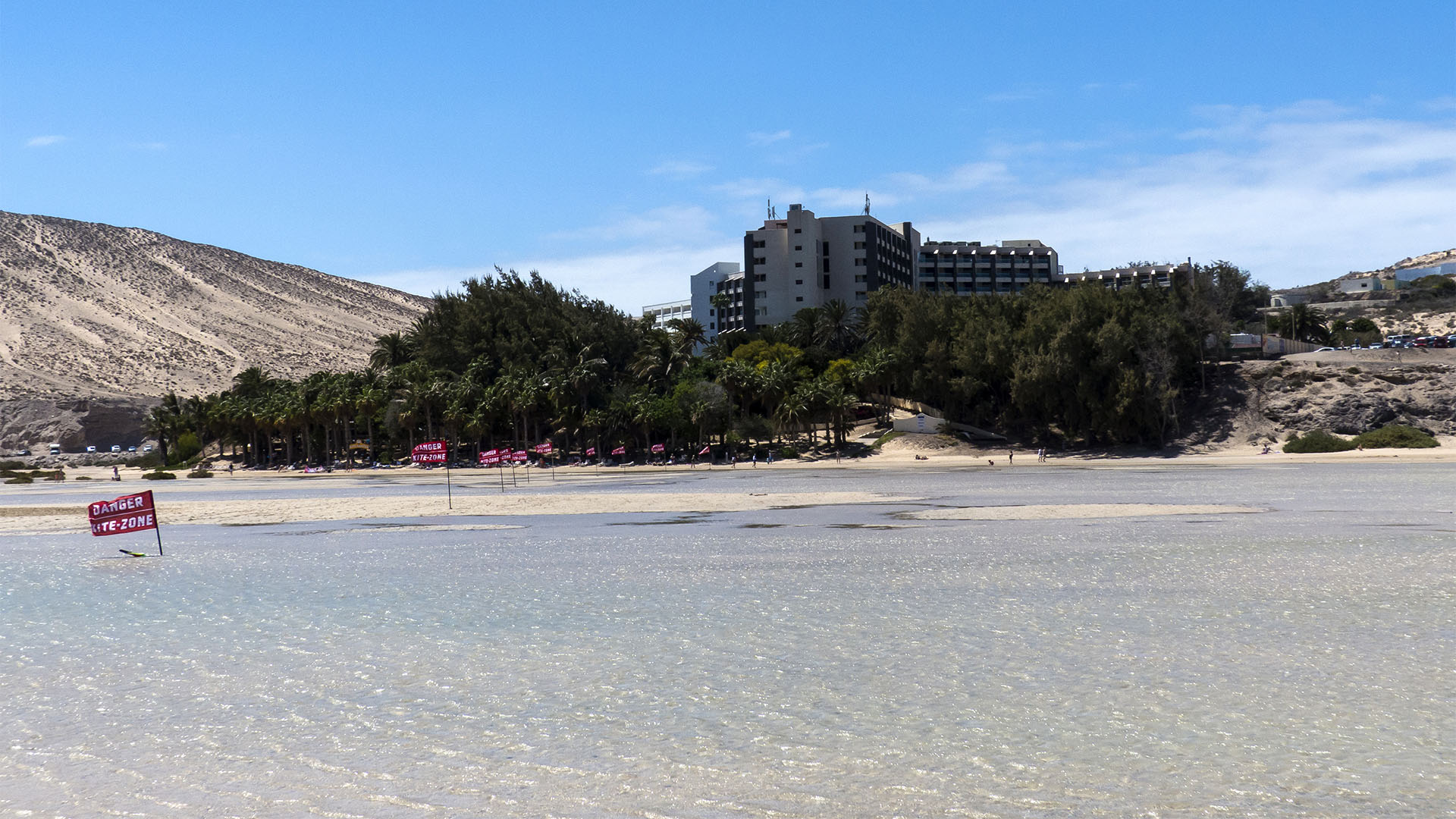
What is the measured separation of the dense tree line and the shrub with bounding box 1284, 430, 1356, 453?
807 centimetres

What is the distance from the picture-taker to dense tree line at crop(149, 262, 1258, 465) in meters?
82.9

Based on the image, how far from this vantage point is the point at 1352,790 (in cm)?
943

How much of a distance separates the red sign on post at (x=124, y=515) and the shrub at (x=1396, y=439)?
76461mm

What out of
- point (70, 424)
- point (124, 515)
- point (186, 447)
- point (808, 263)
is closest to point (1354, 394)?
point (808, 263)

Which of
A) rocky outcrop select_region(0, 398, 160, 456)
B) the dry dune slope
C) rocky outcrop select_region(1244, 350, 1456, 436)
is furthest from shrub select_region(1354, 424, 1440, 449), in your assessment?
the dry dune slope

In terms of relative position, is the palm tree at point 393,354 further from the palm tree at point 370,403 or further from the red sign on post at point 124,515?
the red sign on post at point 124,515

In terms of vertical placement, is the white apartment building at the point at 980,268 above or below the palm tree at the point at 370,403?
above

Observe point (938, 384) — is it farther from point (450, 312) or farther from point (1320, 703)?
point (1320, 703)

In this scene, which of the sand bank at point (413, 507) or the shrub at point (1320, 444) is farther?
the shrub at point (1320, 444)

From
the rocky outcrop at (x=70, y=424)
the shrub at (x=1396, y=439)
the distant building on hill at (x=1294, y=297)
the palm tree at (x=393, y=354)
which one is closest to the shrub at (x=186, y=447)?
the rocky outcrop at (x=70, y=424)

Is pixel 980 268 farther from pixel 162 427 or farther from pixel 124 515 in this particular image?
pixel 124 515

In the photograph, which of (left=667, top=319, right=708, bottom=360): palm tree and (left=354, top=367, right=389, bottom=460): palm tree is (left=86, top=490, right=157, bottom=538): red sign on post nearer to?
(left=354, top=367, right=389, bottom=460): palm tree

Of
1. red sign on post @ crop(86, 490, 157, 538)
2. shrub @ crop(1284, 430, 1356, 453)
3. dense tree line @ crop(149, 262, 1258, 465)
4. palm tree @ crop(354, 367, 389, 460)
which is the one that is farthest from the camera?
palm tree @ crop(354, 367, 389, 460)

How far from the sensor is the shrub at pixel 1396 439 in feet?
252
